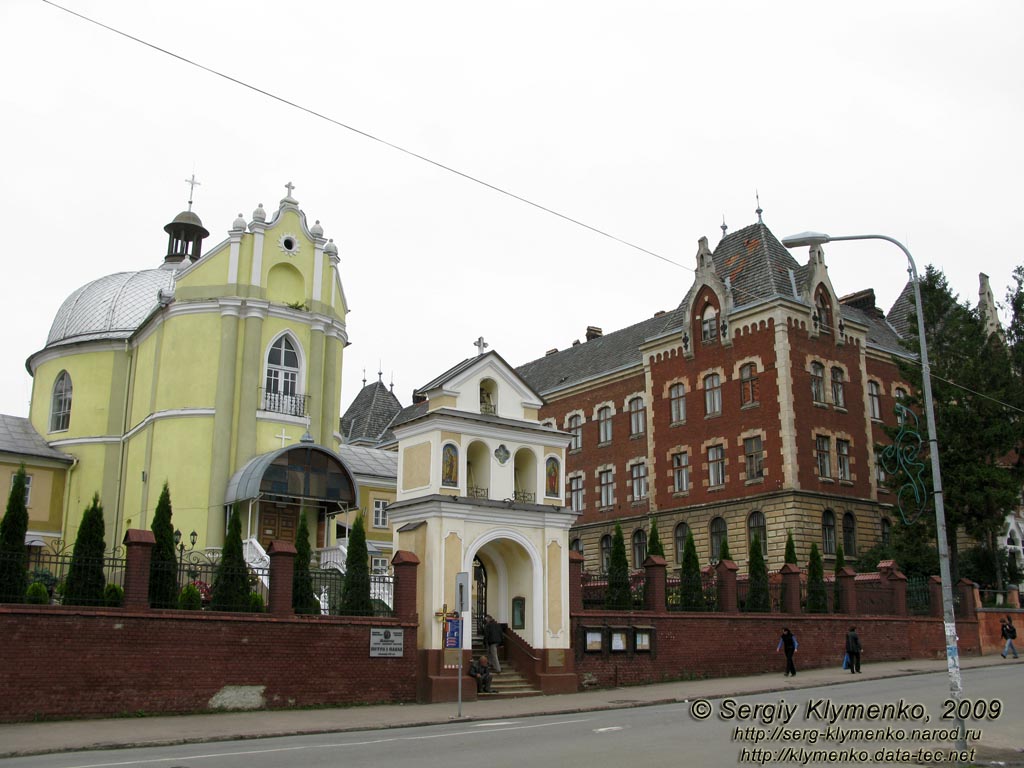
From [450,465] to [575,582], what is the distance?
4.97 metres

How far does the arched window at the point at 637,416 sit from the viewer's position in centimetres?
5116

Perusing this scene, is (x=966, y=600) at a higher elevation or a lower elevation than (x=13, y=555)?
lower

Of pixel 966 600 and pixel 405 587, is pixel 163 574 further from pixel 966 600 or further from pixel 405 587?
pixel 966 600

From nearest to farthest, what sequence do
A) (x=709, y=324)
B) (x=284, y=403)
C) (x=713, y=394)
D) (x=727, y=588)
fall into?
1. (x=727, y=588)
2. (x=284, y=403)
3. (x=713, y=394)
4. (x=709, y=324)

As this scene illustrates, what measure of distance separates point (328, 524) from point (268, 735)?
19030 millimetres

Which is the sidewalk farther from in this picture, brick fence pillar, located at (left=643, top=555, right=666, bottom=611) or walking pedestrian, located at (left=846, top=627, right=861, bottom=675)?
brick fence pillar, located at (left=643, top=555, right=666, bottom=611)

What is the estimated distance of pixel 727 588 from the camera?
101 ft

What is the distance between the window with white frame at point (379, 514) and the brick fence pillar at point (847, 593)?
19.5 m

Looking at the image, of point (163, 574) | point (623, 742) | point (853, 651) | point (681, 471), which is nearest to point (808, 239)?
point (623, 742)

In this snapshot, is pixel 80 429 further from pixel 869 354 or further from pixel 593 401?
pixel 869 354

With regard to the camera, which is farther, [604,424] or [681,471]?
[604,424]

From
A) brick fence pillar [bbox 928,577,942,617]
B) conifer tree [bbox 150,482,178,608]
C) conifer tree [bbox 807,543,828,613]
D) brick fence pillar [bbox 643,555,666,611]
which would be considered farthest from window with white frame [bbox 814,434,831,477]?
conifer tree [bbox 150,482,178,608]

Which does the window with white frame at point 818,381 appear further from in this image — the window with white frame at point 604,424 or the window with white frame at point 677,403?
the window with white frame at point 604,424

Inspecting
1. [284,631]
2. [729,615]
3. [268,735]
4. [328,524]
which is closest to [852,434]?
[729,615]
